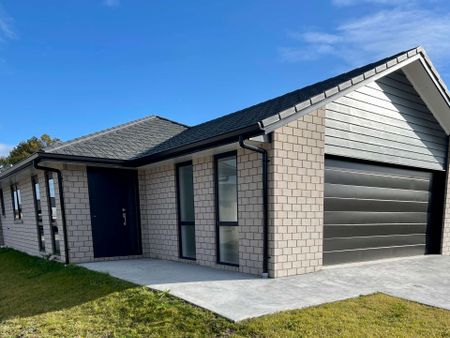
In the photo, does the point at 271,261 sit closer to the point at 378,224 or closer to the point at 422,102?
the point at 378,224

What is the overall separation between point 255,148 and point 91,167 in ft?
14.4

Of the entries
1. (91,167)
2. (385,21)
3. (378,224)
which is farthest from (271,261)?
Result: (385,21)

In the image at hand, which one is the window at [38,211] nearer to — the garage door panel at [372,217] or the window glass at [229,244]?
the window glass at [229,244]

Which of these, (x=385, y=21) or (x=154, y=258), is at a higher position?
(x=385, y=21)

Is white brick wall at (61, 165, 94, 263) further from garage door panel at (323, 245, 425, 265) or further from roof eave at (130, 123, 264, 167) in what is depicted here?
garage door panel at (323, 245, 425, 265)

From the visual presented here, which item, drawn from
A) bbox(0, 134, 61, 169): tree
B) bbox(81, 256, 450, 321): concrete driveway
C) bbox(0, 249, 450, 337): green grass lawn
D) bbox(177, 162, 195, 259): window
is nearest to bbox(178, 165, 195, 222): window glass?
bbox(177, 162, 195, 259): window

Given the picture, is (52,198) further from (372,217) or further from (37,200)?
(372,217)

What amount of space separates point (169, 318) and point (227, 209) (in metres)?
2.62

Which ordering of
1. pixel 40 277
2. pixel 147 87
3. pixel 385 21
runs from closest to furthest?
pixel 40 277 < pixel 385 21 < pixel 147 87

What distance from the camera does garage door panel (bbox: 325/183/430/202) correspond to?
19.5 feet

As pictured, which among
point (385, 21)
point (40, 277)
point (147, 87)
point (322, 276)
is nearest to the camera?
point (322, 276)

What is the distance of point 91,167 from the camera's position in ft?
22.9

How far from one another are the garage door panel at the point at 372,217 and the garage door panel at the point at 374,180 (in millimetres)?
645

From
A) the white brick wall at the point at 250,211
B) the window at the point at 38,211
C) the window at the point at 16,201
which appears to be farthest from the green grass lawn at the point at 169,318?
the window at the point at 16,201
